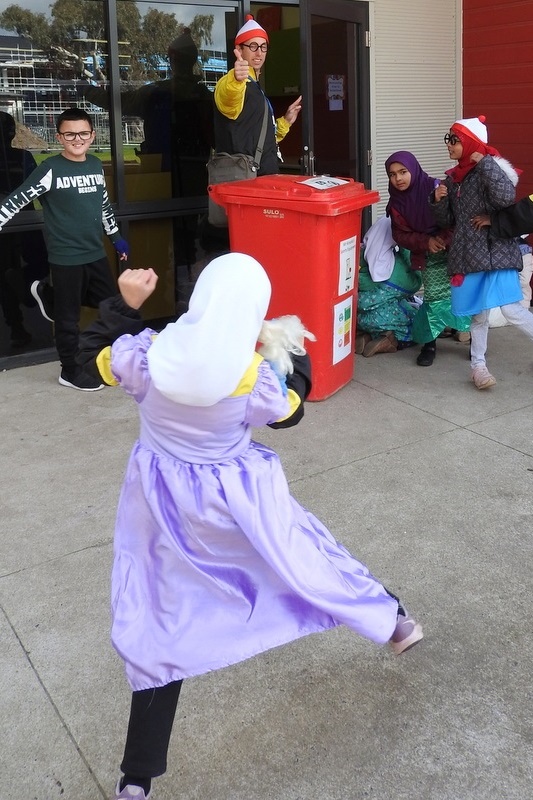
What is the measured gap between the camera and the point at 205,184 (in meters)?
5.95

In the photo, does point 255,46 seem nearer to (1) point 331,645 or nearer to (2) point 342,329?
(2) point 342,329

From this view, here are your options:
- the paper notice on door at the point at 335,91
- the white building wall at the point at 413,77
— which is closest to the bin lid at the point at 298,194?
the paper notice on door at the point at 335,91

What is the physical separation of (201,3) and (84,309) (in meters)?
2.23

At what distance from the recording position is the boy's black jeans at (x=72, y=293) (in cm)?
486

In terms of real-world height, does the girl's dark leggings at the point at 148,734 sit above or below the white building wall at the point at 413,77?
below

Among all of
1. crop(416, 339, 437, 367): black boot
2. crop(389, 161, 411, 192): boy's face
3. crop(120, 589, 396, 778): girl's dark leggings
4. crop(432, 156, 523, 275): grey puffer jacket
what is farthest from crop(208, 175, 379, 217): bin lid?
crop(120, 589, 396, 778): girl's dark leggings

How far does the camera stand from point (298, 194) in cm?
448

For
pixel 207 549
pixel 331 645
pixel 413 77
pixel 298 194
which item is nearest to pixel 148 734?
pixel 207 549

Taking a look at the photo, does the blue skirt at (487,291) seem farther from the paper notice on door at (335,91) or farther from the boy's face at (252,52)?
the paper notice on door at (335,91)

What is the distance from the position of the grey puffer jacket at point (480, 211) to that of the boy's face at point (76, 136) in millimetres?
2082

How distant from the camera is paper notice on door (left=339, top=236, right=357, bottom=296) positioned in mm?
4652

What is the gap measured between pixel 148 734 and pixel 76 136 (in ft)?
11.5

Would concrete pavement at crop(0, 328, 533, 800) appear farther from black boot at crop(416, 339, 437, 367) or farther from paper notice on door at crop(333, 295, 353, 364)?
black boot at crop(416, 339, 437, 367)

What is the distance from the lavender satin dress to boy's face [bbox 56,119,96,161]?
293cm
